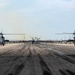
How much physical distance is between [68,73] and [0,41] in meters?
93.8

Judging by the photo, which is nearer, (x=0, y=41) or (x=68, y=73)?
(x=68, y=73)

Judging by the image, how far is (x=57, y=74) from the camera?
16.3 meters

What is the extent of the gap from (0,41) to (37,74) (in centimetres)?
9382

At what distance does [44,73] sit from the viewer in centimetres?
1698

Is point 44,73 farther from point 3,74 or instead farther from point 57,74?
point 3,74

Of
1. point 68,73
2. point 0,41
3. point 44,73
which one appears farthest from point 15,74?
point 0,41

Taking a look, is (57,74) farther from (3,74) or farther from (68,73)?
(3,74)

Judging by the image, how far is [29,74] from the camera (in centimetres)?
1647

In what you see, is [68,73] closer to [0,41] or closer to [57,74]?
[57,74]

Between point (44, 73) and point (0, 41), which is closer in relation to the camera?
point (44, 73)

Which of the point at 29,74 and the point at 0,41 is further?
the point at 0,41

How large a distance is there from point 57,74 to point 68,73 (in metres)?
0.83

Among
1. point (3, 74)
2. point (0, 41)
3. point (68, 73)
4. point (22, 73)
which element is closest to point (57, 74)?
point (68, 73)

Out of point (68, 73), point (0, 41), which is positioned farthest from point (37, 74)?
point (0, 41)
